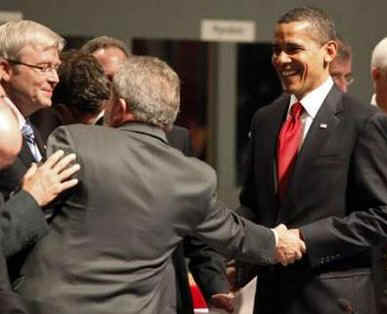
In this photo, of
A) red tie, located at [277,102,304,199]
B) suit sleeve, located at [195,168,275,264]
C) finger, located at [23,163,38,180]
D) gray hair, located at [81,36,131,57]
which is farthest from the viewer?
gray hair, located at [81,36,131,57]

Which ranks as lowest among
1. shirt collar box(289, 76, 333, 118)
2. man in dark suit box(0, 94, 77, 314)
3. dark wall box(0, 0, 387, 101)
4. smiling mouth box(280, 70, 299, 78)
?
dark wall box(0, 0, 387, 101)

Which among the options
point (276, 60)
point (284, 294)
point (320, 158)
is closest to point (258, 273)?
point (284, 294)

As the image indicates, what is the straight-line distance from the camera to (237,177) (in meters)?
7.53

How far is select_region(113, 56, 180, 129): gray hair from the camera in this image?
345 centimetres

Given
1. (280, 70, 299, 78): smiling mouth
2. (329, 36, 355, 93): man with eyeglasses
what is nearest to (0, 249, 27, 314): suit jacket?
(280, 70, 299, 78): smiling mouth

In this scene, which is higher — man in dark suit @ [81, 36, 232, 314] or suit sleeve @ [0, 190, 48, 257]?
suit sleeve @ [0, 190, 48, 257]

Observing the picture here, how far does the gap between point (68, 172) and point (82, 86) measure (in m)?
1.06

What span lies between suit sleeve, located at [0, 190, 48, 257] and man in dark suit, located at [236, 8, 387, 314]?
3.45ft

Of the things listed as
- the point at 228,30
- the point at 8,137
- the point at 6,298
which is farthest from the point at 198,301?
the point at 228,30

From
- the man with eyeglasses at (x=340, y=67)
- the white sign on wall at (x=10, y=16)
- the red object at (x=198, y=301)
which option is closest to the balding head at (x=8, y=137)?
the red object at (x=198, y=301)

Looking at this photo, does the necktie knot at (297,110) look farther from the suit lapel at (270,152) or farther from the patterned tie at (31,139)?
the patterned tie at (31,139)

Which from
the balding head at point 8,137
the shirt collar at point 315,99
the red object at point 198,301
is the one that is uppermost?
the balding head at point 8,137

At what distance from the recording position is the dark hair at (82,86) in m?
4.27

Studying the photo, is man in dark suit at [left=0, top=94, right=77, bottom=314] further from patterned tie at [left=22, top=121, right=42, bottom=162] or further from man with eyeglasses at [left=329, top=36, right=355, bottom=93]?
man with eyeglasses at [left=329, top=36, right=355, bottom=93]
